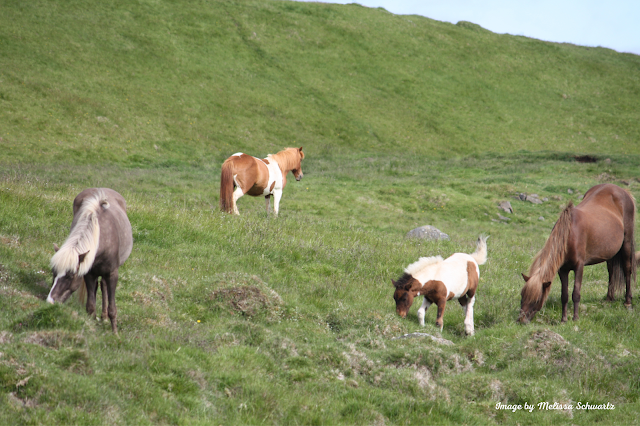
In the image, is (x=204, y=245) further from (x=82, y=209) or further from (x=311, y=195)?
(x=311, y=195)

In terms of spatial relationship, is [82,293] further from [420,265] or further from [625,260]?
[625,260]

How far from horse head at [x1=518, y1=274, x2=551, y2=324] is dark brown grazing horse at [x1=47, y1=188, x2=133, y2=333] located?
7.50 metres

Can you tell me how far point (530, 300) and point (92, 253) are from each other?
801 centimetres

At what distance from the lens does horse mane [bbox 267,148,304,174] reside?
18.9 metres

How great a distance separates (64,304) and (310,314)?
13.9 feet

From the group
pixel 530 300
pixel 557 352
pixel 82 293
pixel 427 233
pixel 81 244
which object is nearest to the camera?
pixel 81 244

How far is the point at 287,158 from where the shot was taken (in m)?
19.4

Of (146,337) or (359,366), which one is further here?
(359,366)

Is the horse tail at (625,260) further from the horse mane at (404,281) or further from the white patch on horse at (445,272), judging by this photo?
the horse mane at (404,281)

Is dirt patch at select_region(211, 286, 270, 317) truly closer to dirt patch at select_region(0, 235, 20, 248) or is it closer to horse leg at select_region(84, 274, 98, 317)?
horse leg at select_region(84, 274, 98, 317)

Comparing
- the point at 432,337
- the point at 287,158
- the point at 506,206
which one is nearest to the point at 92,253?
the point at 432,337

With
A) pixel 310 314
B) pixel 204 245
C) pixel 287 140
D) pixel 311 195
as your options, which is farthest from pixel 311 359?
pixel 287 140

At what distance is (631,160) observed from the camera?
125 feet

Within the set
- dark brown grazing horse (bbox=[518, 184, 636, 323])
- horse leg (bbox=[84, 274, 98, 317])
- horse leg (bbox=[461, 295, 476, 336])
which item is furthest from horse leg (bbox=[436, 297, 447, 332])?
horse leg (bbox=[84, 274, 98, 317])
